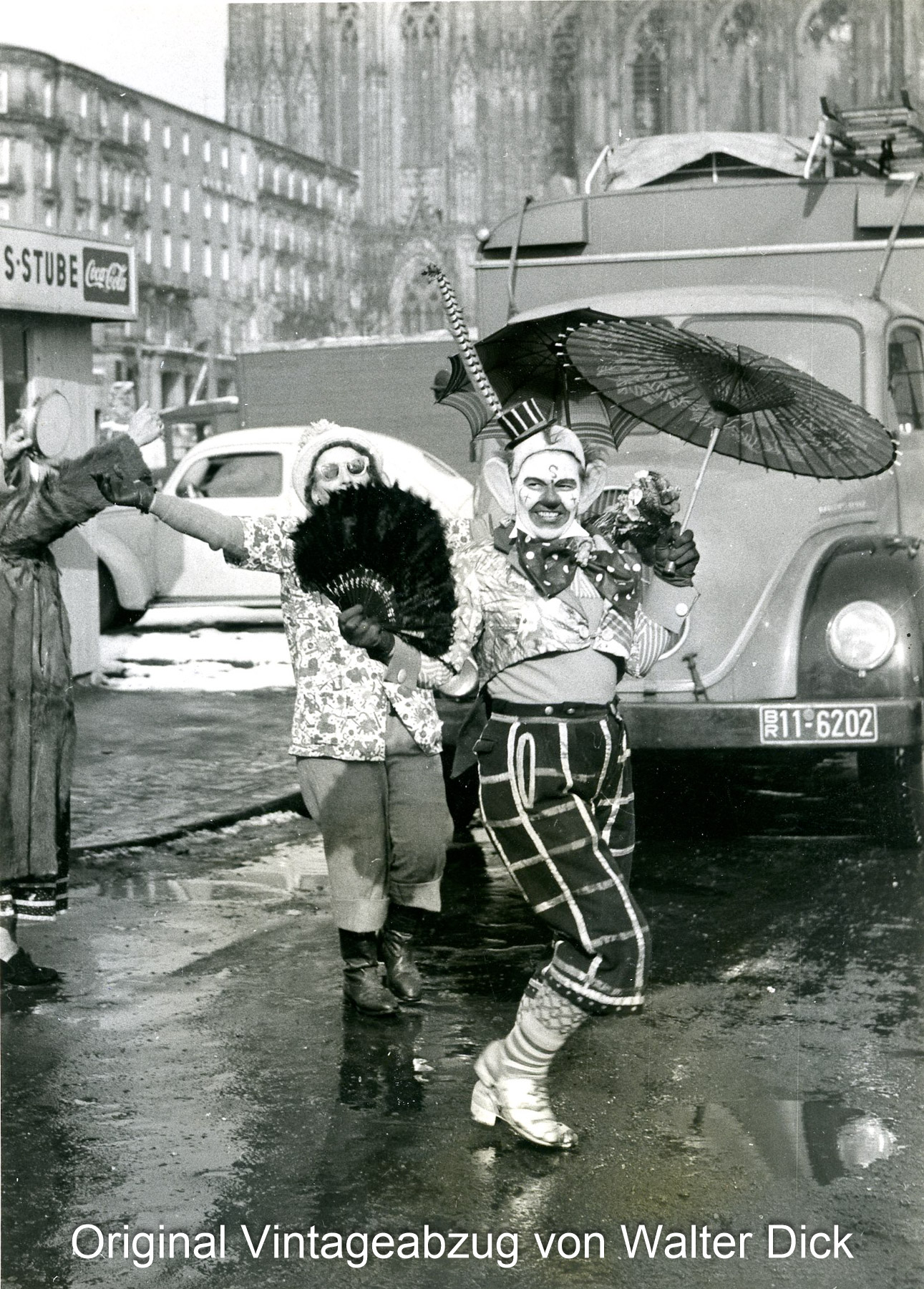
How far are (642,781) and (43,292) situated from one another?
542 cm

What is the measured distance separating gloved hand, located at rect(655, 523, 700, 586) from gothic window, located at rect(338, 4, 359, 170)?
339cm

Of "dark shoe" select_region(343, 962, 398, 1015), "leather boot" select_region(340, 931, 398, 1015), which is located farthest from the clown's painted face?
"dark shoe" select_region(343, 962, 398, 1015)

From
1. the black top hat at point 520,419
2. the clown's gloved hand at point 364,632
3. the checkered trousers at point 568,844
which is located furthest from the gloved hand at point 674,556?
the clown's gloved hand at point 364,632

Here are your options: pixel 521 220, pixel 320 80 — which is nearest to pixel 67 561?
pixel 320 80

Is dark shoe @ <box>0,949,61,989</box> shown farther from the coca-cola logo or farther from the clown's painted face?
the coca-cola logo

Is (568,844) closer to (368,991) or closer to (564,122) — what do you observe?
(368,991)

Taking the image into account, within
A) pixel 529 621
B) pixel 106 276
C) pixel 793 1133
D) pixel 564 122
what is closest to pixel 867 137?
pixel 564 122

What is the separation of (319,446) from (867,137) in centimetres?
595

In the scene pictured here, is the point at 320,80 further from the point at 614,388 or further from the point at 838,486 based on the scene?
the point at 614,388

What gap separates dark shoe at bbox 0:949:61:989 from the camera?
581cm

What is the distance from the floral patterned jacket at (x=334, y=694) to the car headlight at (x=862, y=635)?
2.53 m

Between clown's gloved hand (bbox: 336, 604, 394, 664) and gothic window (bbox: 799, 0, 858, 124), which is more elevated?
gothic window (bbox: 799, 0, 858, 124)

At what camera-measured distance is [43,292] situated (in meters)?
11.5

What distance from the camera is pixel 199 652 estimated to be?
14.9m
